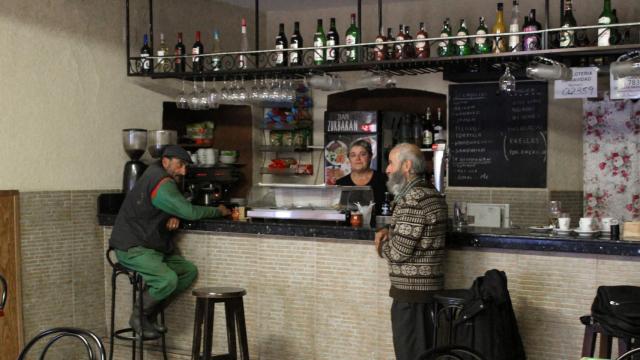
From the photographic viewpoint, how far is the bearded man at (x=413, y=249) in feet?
14.0

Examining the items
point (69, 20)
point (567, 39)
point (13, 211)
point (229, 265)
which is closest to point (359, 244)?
point (229, 265)

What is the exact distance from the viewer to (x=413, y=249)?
4.26 m

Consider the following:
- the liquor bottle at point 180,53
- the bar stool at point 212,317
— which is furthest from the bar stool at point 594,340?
the liquor bottle at point 180,53

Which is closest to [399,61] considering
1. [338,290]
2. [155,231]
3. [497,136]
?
[338,290]

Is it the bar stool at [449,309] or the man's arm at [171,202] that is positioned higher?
the man's arm at [171,202]

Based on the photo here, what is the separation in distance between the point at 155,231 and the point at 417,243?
2.03 meters

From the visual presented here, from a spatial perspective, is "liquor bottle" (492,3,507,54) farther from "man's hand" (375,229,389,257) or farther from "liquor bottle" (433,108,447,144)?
"man's hand" (375,229,389,257)

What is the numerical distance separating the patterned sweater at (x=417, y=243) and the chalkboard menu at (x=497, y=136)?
294 cm

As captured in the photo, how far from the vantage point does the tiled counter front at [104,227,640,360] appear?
4434 mm

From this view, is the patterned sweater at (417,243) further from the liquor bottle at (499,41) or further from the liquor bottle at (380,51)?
the liquor bottle at (380,51)

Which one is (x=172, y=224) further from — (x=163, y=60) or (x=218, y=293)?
(x=163, y=60)

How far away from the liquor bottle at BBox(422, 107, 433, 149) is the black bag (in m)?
3.78

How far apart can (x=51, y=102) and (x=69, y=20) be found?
2.03 ft

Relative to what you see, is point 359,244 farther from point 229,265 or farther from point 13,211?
point 13,211
